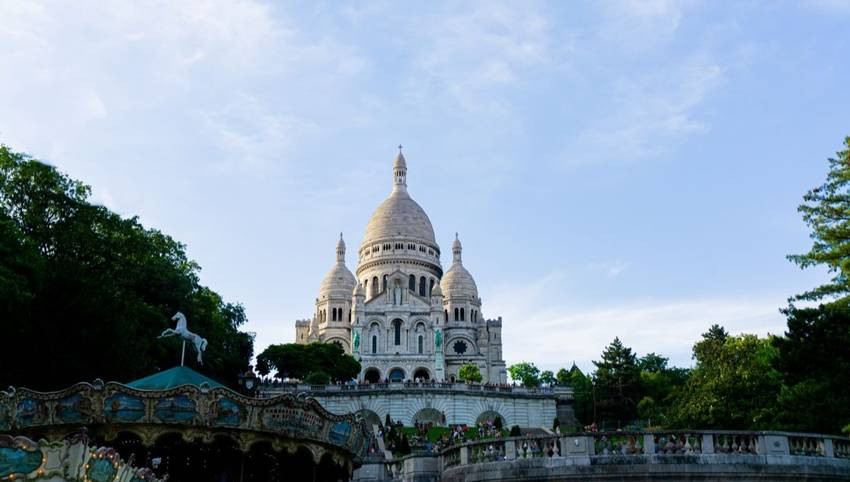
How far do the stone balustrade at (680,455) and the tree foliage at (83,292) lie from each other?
1679 cm

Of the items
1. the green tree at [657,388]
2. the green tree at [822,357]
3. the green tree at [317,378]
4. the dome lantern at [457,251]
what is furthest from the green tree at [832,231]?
the dome lantern at [457,251]

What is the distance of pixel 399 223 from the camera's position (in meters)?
111

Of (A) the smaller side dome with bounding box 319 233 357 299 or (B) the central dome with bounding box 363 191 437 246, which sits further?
(B) the central dome with bounding box 363 191 437 246

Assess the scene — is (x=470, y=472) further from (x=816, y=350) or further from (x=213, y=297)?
(x=213, y=297)

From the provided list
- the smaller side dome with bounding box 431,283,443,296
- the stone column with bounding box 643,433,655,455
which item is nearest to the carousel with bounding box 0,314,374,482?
the stone column with bounding box 643,433,655,455

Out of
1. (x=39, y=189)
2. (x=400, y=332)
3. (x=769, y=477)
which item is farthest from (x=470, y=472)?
(x=400, y=332)

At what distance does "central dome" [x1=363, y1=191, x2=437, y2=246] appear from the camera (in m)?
110

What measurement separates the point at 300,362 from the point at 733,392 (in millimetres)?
43727

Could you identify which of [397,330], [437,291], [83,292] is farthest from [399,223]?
[83,292]

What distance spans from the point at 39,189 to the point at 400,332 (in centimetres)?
5985

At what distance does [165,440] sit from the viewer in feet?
66.5

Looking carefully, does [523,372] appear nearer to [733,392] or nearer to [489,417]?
[489,417]

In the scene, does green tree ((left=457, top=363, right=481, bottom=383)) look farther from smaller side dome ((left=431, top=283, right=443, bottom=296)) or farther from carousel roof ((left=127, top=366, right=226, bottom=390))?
carousel roof ((left=127, top=366, right=226, bottom=390))

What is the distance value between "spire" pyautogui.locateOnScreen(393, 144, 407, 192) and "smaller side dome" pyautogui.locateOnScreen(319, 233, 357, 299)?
1725 cm
